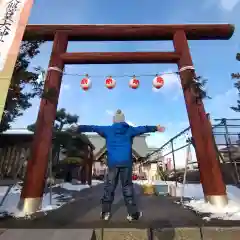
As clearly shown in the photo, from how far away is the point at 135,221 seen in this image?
346 cm

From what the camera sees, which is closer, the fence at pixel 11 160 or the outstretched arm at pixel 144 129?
the outstretched arm at pixel 144 129

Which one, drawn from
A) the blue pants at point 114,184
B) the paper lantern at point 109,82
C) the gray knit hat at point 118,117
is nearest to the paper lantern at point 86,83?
the paper lantern at point 109,82

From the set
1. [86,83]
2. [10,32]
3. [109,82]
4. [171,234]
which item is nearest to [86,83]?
[86,83]

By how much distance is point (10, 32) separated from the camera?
3.39 m

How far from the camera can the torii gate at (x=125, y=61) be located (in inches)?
184

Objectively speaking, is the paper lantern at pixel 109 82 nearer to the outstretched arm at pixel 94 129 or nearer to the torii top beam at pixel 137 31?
the torii top beam at pixel 137 31

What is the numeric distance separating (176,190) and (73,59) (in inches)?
184

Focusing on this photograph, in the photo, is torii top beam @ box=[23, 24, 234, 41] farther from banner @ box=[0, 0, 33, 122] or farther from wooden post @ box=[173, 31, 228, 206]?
banner @ box=[0, 0, 33, 122]

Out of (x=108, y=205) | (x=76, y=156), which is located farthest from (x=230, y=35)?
(x=76, y=156)

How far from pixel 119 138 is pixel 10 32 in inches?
90.3

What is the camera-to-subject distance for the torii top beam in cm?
590

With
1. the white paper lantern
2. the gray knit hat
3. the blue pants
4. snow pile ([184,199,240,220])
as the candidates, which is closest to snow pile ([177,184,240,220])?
snow pile ([184,199,240,220])

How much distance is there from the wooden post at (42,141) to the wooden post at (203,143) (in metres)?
2.94

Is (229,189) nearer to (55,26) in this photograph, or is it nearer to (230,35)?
(230,35)
